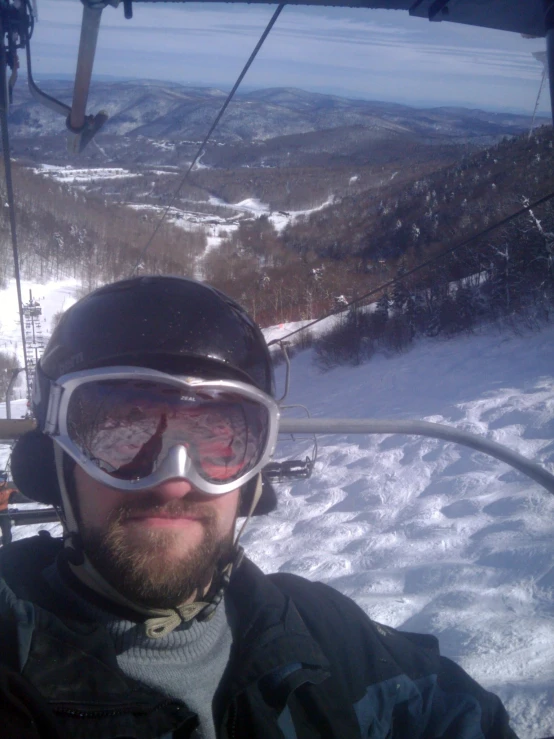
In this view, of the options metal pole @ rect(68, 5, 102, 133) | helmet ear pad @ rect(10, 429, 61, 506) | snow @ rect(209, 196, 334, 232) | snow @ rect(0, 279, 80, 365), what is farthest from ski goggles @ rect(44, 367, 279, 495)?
snow @ rect(209, 196, 334, 232)

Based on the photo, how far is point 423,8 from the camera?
6.81 feet

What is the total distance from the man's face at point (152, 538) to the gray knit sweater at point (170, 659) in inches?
3.2

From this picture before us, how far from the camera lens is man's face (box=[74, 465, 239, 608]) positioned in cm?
141

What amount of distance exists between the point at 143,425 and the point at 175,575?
38cm

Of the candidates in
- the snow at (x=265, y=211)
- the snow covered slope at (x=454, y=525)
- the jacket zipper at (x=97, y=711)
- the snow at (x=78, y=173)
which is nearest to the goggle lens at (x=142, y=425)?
the jacket zipper at (x=97, y=711)

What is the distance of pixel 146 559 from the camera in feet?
4.65

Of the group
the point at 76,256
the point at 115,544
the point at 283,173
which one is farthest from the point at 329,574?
the point at 283,173

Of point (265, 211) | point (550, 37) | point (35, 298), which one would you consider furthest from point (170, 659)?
point (265, 211)

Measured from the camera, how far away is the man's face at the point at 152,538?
1.41m

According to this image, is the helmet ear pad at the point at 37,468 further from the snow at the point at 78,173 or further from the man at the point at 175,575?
the snow at the point at 78,173

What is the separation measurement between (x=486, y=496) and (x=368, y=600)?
219 centimetres

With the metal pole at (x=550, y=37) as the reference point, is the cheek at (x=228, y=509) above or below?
below

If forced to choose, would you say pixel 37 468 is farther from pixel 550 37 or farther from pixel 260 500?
pixel 550 37

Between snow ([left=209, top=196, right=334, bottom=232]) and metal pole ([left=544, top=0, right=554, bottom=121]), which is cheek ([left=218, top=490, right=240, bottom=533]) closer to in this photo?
metal pole ([left=544, top=0, right=554, bottom=121])
